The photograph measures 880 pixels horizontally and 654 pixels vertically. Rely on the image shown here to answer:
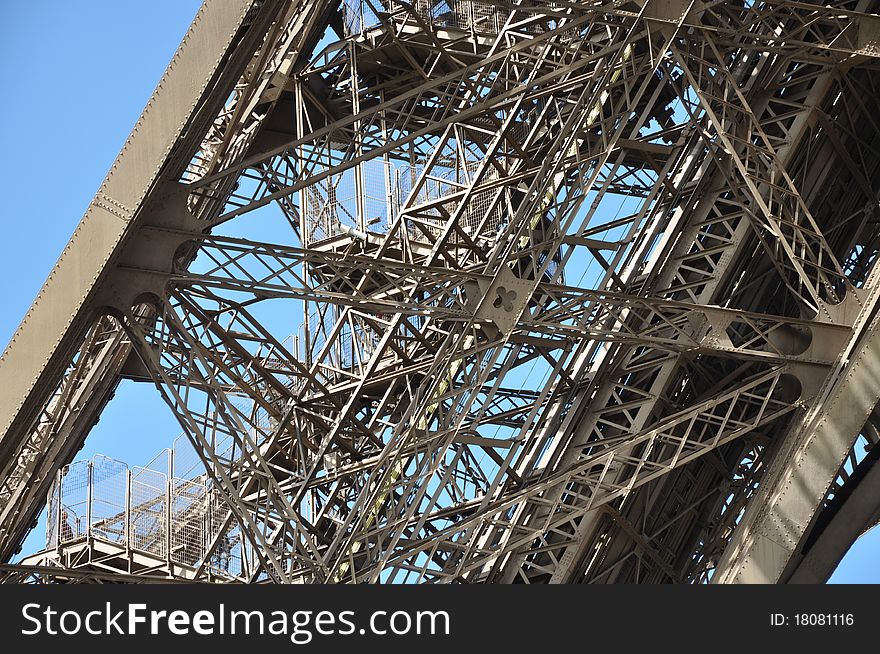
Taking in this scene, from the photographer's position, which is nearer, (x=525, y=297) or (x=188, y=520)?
(x=525, y=297)

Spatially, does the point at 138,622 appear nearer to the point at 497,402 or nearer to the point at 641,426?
the point at 641,426

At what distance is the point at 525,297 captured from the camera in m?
17.8

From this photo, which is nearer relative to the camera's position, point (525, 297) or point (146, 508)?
point (525, 297)

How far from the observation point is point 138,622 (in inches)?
553

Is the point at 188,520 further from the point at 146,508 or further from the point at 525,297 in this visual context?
the point at 525,297

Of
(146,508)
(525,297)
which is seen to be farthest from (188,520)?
(525,297)

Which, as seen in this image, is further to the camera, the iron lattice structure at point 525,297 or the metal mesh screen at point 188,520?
the metal mesh screen at point 188,520

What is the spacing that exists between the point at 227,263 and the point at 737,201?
5.51 m

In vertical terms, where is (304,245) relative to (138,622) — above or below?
above

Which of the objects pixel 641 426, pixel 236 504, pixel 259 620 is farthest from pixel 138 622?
pixel 641 426

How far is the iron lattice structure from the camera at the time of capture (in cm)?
1698

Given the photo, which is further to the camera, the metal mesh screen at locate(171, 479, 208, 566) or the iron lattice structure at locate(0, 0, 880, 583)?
the metal mesh screen at locate(171, 479, 208, 566)

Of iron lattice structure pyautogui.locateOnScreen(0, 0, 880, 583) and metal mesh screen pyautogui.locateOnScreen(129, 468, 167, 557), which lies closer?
iron lattice structure pyautogui.locateOnScreen(0, 0, 880, 583)

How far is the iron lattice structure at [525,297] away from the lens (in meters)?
17.0
